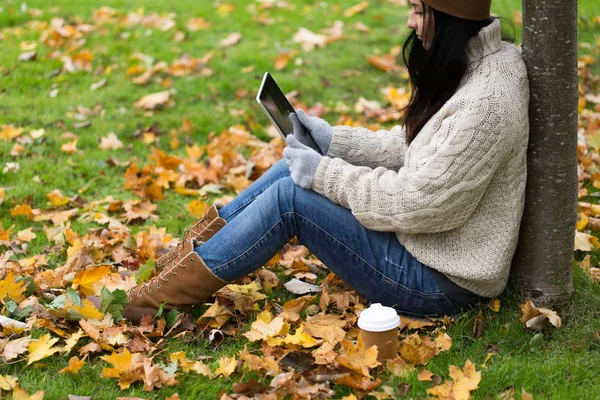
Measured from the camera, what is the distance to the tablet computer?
9.98ft

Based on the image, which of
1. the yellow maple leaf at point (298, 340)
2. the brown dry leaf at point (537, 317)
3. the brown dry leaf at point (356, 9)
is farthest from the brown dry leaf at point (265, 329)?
the brown dry leaf at point (356, 9)

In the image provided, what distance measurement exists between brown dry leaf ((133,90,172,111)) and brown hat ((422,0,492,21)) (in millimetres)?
3459

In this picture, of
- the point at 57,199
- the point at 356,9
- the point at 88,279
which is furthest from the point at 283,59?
the point at 88,279

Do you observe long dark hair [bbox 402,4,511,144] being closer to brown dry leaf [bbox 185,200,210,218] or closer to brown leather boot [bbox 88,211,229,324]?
brown leather boot [bbox 88,211,229,324]

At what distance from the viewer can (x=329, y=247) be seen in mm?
2904

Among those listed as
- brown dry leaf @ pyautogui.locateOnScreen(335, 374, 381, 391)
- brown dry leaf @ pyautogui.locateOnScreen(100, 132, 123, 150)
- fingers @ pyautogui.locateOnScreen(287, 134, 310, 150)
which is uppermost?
fingers @ pyautogui.locateOnScreen(287, 134, 310, 150)

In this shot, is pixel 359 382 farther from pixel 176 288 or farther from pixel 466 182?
pixel 176 288

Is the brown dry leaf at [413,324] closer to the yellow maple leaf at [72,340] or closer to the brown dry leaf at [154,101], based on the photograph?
the yellow maple leaf at [72,340]

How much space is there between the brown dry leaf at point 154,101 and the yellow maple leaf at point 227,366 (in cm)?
341

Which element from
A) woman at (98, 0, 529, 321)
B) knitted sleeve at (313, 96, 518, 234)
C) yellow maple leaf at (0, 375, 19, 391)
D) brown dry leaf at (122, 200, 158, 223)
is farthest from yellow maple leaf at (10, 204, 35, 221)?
knitted sleeve at (313, 96, 518, 234)

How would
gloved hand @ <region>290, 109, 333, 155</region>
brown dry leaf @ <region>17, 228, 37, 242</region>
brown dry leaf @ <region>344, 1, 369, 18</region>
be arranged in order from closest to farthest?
1. gloved hand @ <region>290, 109, 333, 155</region>
2. brown dry leaf @ <region>17, 228, 37, 242</region>
3. brown dry leaf @ <region>344, 1, 369, 18</region>

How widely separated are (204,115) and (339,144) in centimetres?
253

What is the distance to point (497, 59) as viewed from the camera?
8.93 feet

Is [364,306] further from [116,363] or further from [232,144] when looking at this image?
[232,144]
